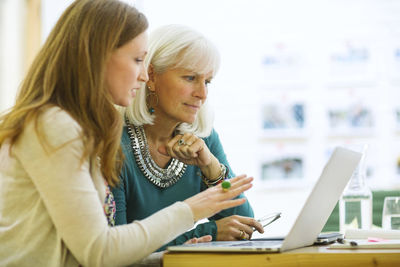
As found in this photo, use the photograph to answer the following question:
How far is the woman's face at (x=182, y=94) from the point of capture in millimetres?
1737

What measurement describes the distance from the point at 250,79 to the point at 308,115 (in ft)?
1.40

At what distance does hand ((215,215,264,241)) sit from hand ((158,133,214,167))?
0.21 metres

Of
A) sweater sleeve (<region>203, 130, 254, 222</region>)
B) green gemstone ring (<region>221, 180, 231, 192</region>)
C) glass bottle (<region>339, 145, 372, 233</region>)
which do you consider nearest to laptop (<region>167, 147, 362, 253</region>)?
green gemstone ring (<region>221, 180, 231, 192</region>)

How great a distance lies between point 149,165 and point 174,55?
1.21ft

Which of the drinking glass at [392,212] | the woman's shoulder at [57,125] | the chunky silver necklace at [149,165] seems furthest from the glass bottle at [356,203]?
the woman's shoulder at [57,125]

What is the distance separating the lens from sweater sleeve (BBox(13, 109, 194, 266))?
100 centimetres

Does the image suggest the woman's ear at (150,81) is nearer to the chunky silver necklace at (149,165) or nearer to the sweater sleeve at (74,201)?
the chunky silver necklace at (149,165)

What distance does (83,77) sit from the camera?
1132 millimetres

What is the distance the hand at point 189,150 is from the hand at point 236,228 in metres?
0.21

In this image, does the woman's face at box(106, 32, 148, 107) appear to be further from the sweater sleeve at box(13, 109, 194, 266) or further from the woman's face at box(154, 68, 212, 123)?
the woman's face at box(154, 68, 212, 123)

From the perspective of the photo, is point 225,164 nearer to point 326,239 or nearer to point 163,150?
point 163,150

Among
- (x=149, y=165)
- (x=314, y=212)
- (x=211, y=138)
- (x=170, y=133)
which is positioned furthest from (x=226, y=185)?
(x=211, y=138)

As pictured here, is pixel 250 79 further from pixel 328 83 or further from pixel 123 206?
pixel 123 206

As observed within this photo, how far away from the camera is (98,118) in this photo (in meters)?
1.13
